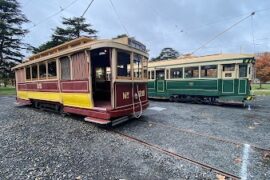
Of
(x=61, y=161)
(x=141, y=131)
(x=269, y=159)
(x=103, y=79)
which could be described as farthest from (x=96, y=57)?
(x=269, y=159)

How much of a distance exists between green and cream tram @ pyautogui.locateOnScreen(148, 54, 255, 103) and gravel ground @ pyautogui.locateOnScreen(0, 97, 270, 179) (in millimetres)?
3488

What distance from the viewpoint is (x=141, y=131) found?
5426 mm

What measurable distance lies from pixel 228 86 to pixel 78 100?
27.2 feet

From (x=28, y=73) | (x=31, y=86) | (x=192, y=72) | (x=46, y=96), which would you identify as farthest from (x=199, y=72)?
(x=28, y=73)

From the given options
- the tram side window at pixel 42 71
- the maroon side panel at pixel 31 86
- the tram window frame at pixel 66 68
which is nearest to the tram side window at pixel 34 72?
the maroon side panel at pixel 31 86

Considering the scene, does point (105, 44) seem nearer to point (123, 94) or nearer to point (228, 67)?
point (123, 94)

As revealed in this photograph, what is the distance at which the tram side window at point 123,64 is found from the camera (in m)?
5.61

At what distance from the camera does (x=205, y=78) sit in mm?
10312

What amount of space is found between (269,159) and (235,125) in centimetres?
264

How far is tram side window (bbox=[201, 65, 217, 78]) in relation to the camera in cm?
995

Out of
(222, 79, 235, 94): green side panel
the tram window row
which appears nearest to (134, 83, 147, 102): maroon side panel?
the tram window row

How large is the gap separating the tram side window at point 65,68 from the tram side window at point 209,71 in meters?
7.97

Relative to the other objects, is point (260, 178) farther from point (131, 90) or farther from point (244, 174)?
point (131, 90)

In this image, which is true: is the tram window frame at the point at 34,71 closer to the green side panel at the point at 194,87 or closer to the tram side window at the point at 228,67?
the green side panel at the point at 194,87
